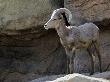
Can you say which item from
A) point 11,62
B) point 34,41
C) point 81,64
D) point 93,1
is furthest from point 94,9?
point 11,62

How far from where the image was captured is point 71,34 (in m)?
9.11

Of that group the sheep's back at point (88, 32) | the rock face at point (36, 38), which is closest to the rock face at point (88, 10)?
the rock face at point (36, 38)

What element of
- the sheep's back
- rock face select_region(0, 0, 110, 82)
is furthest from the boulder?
the sheep's back

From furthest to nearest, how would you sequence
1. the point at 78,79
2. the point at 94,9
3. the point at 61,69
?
the point at 61,69 → the point at 94,9 → the point at 78,79

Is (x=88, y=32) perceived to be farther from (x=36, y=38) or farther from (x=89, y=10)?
(x=36, y=38)

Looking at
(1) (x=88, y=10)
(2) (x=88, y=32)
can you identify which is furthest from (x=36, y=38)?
(2) (x=88, y=32)

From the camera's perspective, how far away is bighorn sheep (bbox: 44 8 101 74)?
29.7 ft

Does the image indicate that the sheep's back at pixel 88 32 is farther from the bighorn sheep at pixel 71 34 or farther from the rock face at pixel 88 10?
the rock face at pixel 88 10

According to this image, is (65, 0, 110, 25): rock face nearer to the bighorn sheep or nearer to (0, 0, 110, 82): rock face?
(0, 0, 110, 82): rock face

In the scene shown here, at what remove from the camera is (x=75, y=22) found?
10.2 m

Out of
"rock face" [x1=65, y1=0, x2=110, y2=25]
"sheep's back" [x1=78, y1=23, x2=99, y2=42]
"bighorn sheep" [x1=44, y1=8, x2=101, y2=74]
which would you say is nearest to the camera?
"bighorn sheep" [x1=44, y1=8, x2=101, y2=74]

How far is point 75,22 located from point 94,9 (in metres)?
0.60

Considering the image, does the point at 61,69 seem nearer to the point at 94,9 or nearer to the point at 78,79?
the point at 94,9

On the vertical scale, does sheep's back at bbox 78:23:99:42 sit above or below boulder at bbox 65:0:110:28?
below
